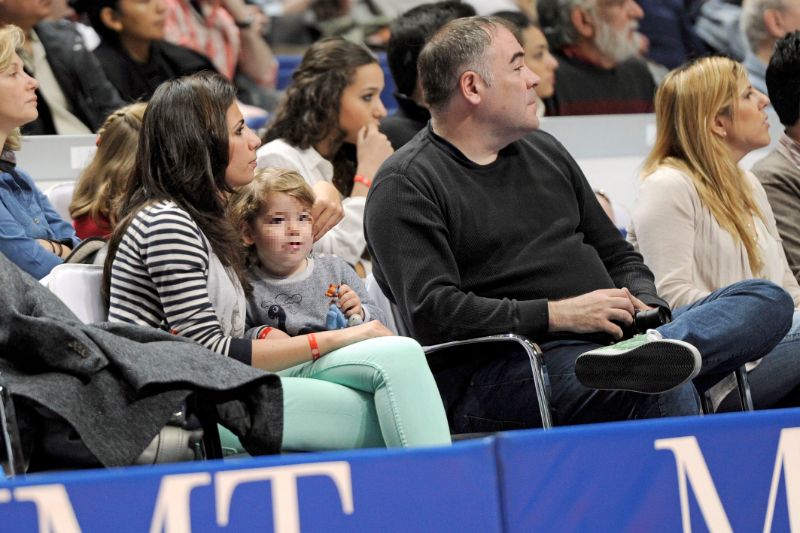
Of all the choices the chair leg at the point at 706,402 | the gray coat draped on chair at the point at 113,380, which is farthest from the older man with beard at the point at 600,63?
the gray coat draped on chair at the point at 113,380

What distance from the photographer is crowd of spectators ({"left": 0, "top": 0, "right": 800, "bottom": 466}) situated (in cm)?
283

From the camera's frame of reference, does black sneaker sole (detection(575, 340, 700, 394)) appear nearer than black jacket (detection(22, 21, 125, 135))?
Yes

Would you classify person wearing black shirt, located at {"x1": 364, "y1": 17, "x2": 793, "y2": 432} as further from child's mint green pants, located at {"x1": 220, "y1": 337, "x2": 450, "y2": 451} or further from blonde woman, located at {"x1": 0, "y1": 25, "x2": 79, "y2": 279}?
blonde woman, located at {"x1": 0, "y1": 25, "x2": 79, "y2": 279}

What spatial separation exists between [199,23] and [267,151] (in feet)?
5.37

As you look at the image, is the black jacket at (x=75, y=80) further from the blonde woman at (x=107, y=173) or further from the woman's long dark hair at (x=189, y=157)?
the woman's long dark hair at (x=189, y=157)

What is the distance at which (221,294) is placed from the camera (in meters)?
2.97

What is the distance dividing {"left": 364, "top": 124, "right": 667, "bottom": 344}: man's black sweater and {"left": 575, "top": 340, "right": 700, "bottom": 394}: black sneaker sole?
40 cm

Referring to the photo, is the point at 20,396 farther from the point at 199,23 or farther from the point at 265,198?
the point at 199,23

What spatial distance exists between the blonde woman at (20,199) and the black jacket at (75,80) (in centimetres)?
106

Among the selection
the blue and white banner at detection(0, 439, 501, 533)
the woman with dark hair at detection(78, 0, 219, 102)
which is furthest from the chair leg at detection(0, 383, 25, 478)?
the woman with dark hair at detection(78, 0, 219, 102)

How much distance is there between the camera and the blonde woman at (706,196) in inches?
146

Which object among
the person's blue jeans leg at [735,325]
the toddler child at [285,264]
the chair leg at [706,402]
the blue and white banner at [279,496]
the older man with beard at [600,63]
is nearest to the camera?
the blue and white banner at [279,496]

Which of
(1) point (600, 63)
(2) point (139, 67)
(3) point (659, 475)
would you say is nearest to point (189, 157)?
(3) point (659, 475)

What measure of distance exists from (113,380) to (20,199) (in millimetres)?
1576
